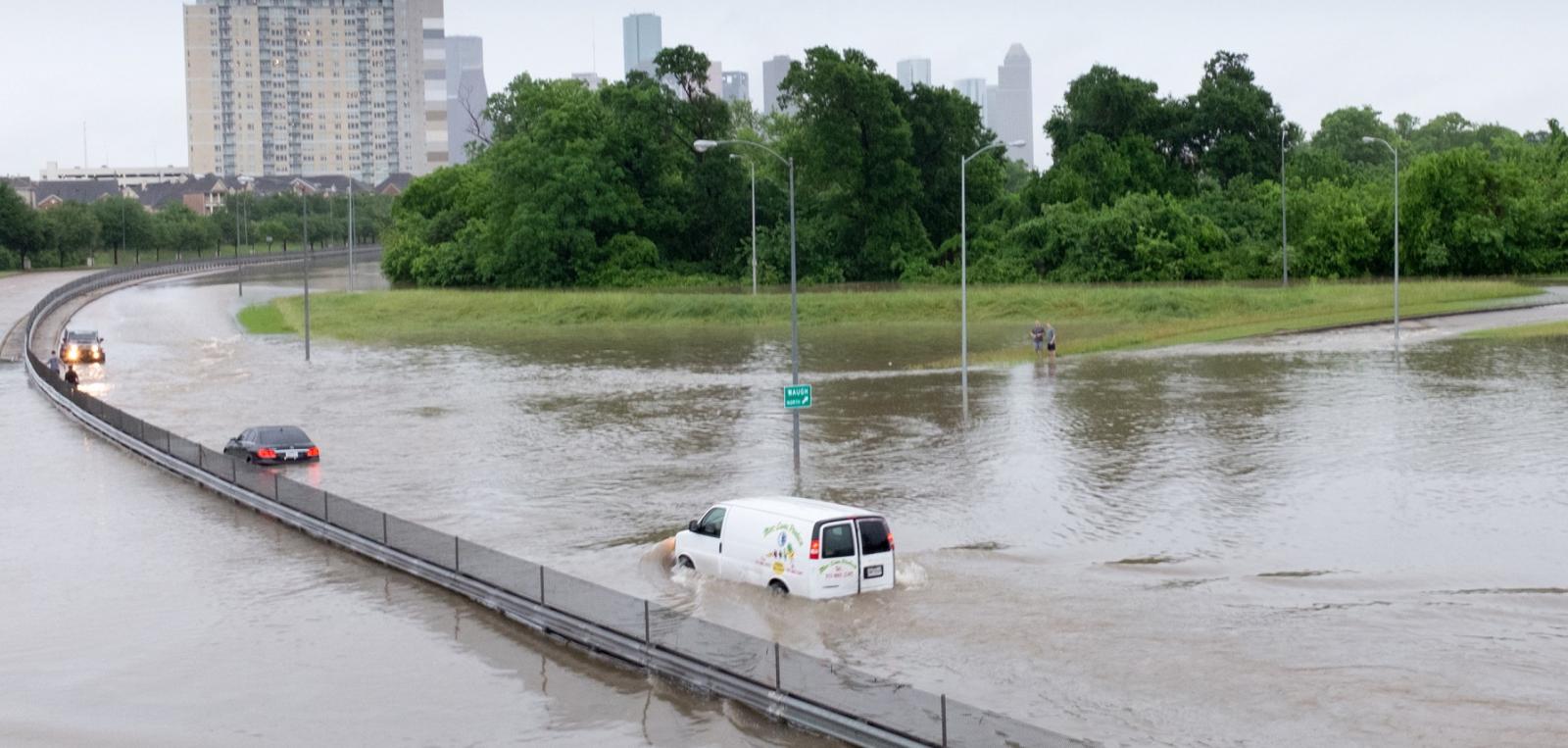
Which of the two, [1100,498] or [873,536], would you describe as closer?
[873,536]

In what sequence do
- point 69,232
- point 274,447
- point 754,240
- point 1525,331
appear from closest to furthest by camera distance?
point 274,447, point 1525,331, point 754,240, point 69,232

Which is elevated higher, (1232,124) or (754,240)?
(1232,124)

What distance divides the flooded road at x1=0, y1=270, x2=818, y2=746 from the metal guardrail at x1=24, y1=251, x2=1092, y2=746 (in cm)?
26

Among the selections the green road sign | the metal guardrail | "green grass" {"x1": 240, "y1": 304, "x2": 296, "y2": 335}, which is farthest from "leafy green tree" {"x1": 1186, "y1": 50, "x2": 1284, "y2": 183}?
the metal guardrail

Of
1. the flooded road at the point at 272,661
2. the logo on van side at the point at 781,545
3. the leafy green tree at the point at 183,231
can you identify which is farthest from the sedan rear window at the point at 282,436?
the leafy green tree at the point at 183,231

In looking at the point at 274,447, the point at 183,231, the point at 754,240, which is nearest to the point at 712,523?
the point at 274,447

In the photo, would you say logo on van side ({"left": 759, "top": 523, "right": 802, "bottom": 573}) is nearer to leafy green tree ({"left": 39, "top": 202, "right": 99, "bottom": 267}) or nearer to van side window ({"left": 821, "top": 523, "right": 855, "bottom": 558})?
van side window ({"left": 821, "top": 523, "right": 855, "bottom": 558})

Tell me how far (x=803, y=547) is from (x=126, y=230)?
154615mm

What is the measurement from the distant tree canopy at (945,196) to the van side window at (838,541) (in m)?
79.9

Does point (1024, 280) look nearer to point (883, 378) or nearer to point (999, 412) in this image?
point (883, 378)

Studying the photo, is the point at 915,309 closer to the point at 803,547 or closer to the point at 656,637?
the point at 803,547

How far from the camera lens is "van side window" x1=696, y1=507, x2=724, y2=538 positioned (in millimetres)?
24375

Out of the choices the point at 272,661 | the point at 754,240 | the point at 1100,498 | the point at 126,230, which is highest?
the point at 126,230

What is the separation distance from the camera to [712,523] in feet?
80.5
